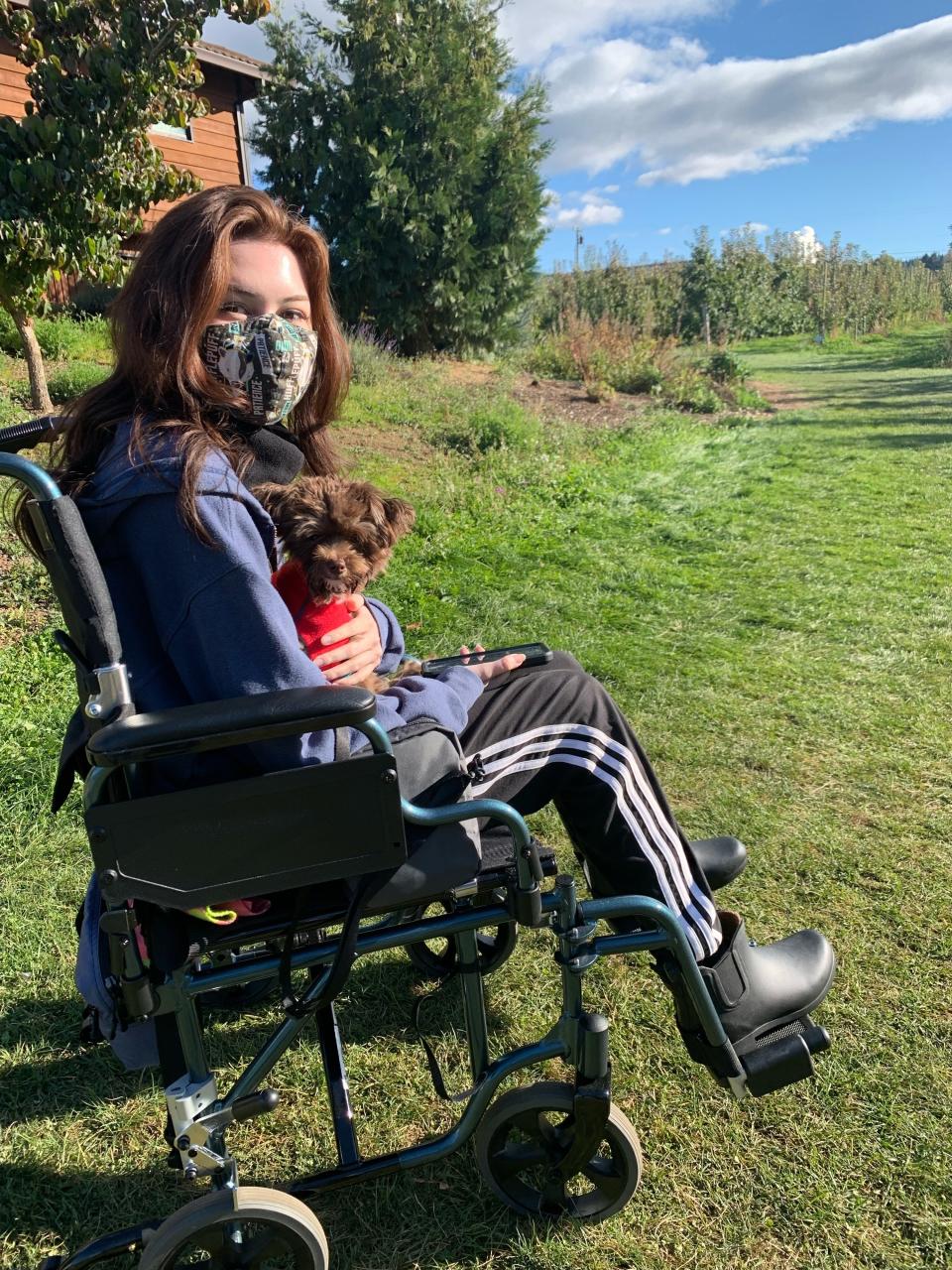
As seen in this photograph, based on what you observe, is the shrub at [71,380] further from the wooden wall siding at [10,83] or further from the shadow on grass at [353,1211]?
the shadow on grass at [353,1211]

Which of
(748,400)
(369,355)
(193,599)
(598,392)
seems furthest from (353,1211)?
(748,400)

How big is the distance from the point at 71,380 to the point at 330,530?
658 cm

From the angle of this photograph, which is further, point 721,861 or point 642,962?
point 642,962

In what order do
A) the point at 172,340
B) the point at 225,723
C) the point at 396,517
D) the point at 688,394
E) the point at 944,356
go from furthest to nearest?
the point at 944,356, the point at 688,394, the point at 396,517, the point at 172,340, the point at 225,723

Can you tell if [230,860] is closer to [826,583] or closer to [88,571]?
[88,571]

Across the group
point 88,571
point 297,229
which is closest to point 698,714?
point 297,229

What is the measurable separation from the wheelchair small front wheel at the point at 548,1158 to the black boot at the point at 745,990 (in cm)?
23

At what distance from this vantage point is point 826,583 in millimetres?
5617

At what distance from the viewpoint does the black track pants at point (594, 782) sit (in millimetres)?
1819

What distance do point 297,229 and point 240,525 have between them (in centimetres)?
80


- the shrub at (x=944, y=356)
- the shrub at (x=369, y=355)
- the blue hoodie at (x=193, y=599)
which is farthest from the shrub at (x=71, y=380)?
the shrub at (x=944, y=356)

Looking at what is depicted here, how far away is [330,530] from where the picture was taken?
78.0 inches

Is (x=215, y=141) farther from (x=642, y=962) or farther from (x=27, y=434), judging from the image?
(x=642, y=962)

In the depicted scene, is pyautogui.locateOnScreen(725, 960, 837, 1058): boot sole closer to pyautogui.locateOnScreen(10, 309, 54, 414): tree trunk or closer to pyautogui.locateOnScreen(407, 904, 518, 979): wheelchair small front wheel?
pyautogui.locateOnScreen(407, 904, 518, 979): wheelchair small front wheel
